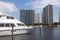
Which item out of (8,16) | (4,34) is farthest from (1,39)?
(8,16)

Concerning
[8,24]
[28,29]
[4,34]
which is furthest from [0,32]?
[28,29]

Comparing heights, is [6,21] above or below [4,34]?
above

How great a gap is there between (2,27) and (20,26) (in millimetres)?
4494

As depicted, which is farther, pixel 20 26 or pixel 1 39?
pixel 20 26

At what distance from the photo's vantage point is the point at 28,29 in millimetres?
41906

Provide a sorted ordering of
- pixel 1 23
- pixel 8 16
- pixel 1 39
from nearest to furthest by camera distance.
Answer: pixel 1 39 < pixel 1 23 < pixel 8 16

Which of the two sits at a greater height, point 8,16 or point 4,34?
point 8,16

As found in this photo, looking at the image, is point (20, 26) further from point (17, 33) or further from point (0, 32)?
point (0, 32)

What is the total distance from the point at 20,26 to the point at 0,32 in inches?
229

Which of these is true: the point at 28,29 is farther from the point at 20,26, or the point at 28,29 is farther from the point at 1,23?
the point at 1,23

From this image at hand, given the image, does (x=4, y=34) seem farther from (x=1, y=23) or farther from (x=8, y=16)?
(x=8, y=16)

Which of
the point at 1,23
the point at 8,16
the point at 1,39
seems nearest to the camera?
the point at 1,39

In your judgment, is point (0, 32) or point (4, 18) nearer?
point (0, 32)

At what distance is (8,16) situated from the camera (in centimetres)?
4075
